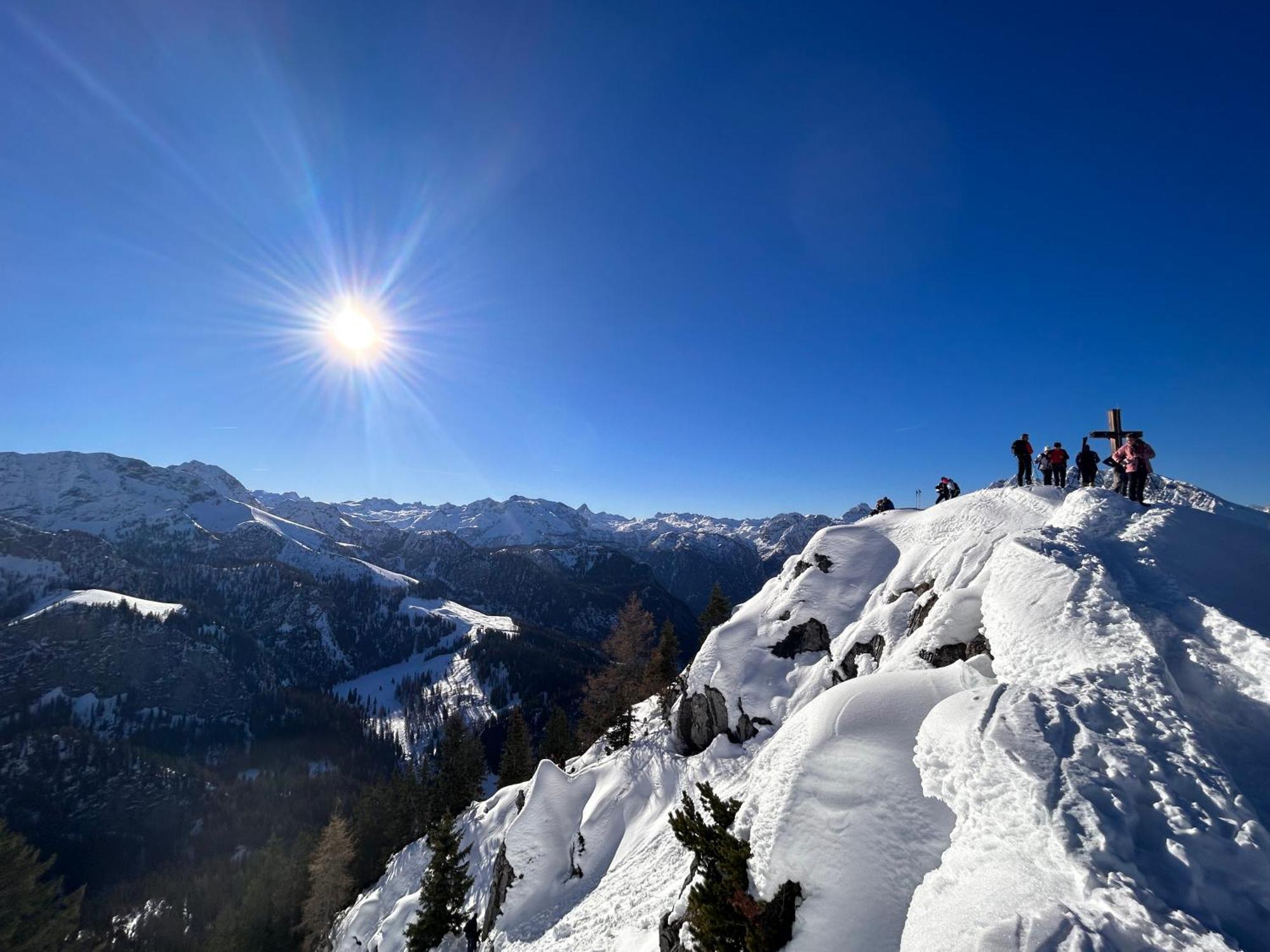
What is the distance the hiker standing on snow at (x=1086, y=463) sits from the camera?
22.1 meters

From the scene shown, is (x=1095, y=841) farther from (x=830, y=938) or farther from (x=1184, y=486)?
(x=1184, y=486)

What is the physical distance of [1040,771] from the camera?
6383 mm

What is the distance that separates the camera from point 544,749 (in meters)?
57.6

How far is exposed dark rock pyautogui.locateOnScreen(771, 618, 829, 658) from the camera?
27281 mm

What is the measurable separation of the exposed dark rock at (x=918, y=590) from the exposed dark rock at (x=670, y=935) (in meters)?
16.0

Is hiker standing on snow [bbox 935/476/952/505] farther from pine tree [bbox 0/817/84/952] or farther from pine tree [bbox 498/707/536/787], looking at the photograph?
pine tree [bbox 0/817/84/952]

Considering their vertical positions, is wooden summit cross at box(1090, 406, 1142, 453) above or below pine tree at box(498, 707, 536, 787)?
above

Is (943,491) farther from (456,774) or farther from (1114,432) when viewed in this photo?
(456,774)

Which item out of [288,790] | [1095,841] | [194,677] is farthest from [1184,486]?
[194,677]

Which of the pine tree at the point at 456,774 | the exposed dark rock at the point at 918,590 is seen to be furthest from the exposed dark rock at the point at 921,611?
the pine tree at the point at 456,774

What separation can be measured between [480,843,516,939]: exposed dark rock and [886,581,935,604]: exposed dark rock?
2316 cm

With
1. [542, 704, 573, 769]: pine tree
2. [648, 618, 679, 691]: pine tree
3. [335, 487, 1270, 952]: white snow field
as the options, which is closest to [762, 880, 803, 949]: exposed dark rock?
[335, 487, 1270, 952]: white snow field

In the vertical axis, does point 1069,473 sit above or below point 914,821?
above

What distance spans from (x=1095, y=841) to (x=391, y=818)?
77.0m
